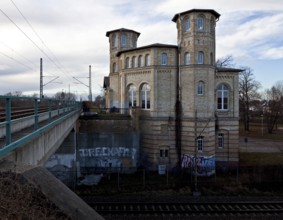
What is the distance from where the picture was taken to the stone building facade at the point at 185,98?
1011 inches

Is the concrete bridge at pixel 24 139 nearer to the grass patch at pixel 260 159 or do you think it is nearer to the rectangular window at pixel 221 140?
the rectangular window at pixel 221 140

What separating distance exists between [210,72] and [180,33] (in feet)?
14.7

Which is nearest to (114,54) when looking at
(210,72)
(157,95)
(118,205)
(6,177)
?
(157,95)

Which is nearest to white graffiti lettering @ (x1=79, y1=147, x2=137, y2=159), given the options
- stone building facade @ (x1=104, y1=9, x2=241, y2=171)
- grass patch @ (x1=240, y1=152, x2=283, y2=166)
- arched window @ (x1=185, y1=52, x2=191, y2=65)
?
stone building facade @ (x1=104, y1=9, x2=241, y2=171)

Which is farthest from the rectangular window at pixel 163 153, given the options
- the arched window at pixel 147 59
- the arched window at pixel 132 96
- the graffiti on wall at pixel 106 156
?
the arched window at pixel 147 59

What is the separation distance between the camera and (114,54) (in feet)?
121

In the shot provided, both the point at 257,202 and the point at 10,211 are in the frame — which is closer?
the point at 10,211

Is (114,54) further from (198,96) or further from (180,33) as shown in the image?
(198,96)

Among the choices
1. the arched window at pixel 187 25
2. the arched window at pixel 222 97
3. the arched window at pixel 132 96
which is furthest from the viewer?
the arched window at pixel 132 96

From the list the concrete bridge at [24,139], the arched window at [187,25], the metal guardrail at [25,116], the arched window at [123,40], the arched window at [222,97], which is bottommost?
the concrete bridge at [24,139]

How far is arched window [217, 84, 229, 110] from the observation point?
1110 inches

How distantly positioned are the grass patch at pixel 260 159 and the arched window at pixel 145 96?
1062cm

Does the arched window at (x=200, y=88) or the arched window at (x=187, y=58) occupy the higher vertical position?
the arched window at (x=187, y=58)

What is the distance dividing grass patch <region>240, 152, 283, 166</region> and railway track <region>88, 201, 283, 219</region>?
1099cm
